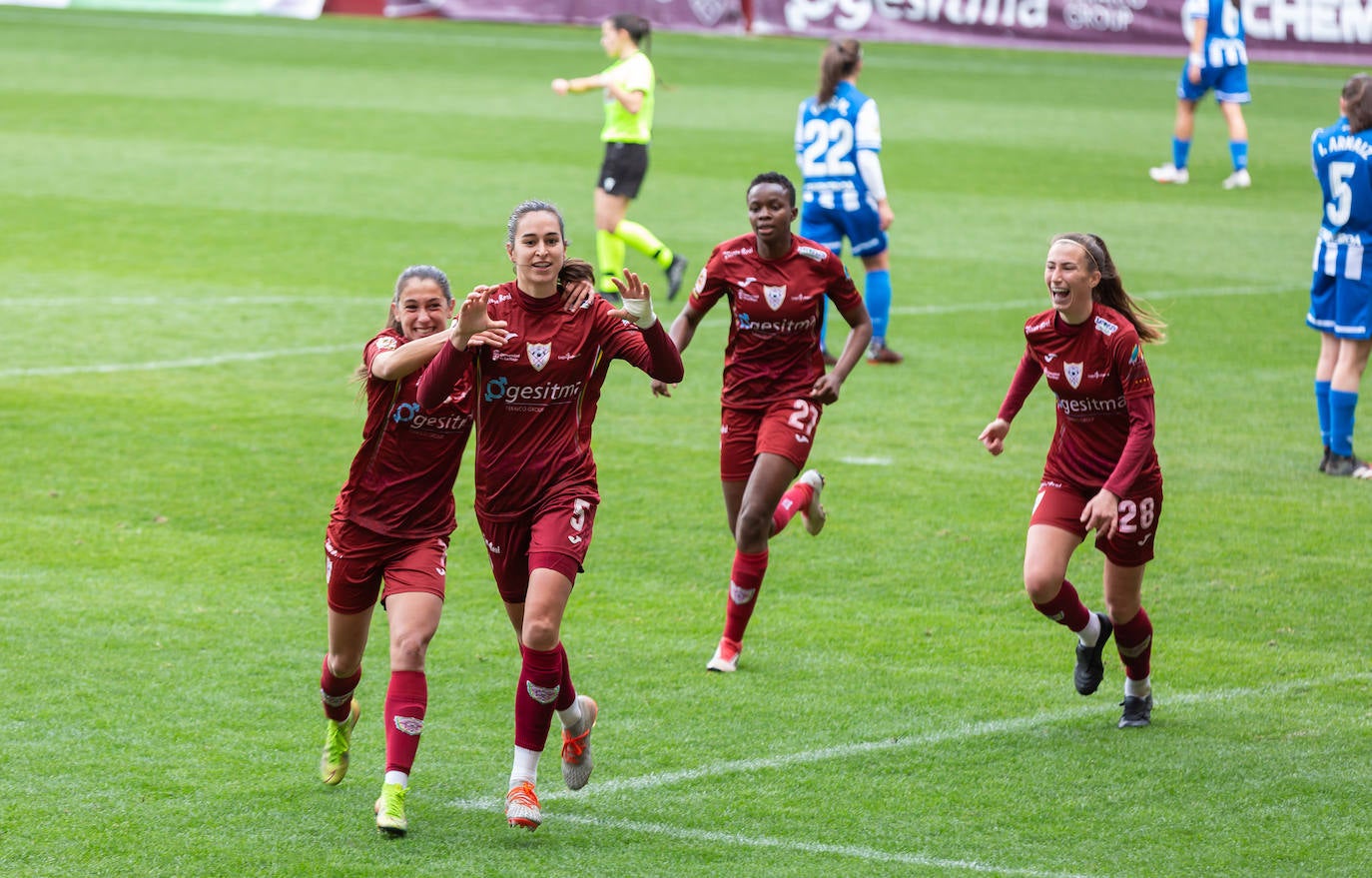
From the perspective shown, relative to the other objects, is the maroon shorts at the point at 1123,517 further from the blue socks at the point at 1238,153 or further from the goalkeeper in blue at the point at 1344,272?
the blue socks at the point at 1238,153

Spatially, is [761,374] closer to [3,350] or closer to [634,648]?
[634,648]

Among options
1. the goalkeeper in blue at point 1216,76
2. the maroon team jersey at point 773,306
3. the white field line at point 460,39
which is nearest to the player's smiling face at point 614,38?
the maroon team jersey at point 773,306

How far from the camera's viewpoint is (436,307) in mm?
6277

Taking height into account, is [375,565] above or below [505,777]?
above

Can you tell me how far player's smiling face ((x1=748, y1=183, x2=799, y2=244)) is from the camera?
26.1ft

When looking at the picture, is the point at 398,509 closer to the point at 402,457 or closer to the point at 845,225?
the point at 402,457

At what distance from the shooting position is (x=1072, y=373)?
6.90m

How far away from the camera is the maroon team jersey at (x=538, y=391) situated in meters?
6.24

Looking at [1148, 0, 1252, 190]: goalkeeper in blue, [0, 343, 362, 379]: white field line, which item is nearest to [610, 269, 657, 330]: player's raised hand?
[0, 343, 362, 379]: white field line

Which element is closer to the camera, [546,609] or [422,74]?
[546,609]

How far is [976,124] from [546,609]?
20.9 m

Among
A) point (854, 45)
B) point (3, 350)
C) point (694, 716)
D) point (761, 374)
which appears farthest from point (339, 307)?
point (694, 716)

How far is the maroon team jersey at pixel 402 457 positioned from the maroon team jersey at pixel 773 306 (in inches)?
86.7

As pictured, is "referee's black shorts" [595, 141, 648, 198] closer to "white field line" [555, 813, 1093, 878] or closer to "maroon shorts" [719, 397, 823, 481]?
"maroon shorts" [719, 397, 823, 481]
